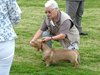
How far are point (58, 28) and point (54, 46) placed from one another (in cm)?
159

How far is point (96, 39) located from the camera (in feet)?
29.0

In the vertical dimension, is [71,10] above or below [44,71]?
above

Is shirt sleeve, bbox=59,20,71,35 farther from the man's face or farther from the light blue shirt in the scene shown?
the light blue shirt

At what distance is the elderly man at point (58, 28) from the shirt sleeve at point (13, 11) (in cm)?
215

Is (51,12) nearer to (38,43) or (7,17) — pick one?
(38,43)

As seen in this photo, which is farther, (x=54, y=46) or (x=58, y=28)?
(x=54, y=46)

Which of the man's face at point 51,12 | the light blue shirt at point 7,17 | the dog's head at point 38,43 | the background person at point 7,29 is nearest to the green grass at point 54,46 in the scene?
the dog's head at point 38,43

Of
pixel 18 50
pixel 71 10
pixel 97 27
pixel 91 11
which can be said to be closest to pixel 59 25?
pixel 18 50

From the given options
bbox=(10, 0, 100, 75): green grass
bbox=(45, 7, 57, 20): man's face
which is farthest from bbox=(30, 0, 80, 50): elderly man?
bbox=(10, 0, 100, 75): green grass

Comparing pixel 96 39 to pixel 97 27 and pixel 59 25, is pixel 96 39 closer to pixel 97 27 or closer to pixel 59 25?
pixel 97 27

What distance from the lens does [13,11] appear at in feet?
12.7

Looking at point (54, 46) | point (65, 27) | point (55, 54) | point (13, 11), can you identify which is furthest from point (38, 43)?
point (13, 11)

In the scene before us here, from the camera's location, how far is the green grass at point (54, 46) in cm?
635

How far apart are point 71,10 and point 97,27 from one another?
6.59 ft
